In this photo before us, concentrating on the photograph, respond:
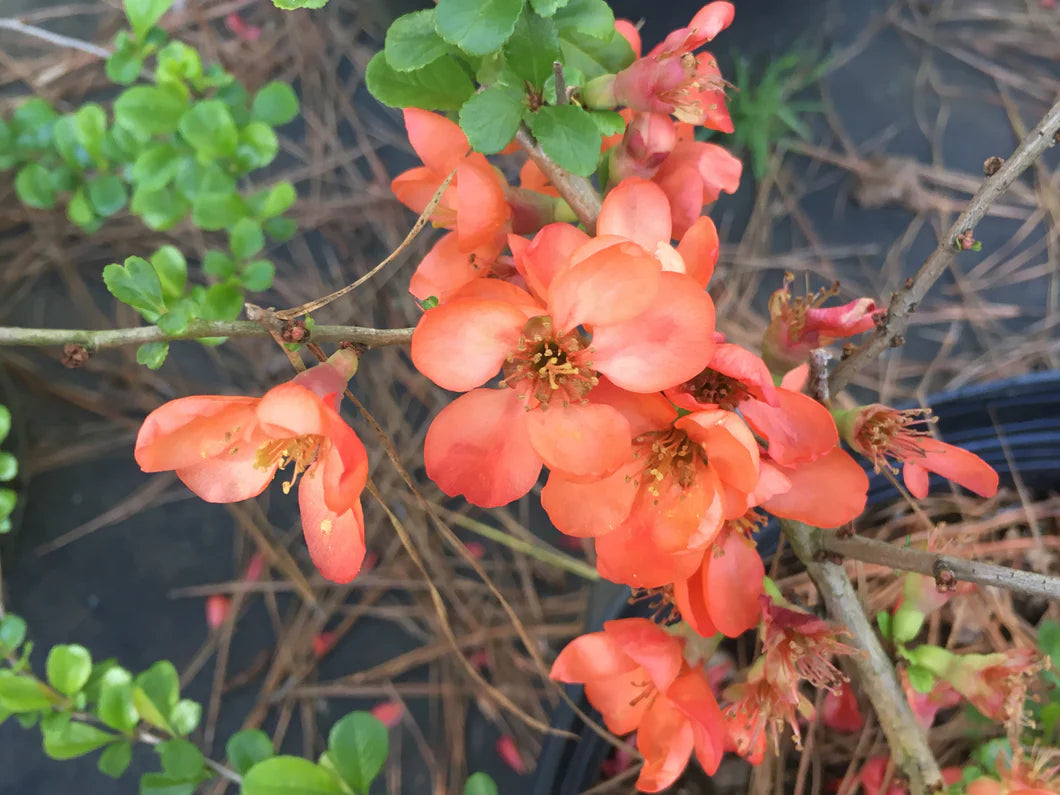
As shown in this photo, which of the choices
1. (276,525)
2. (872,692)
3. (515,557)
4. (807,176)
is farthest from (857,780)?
(807,176)

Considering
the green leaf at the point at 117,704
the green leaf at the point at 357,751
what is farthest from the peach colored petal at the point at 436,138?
the green leaf at the point at 117,704

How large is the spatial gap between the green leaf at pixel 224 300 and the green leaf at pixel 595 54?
376mm

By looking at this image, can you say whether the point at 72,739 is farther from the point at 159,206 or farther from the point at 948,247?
the point at 948,247

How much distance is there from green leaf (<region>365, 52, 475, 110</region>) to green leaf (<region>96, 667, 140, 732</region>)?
557mm

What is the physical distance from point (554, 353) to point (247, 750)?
1.59 ft

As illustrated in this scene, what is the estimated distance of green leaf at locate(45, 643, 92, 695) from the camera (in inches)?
25.7

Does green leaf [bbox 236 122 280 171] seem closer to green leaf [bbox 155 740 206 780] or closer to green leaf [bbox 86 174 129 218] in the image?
green leaf [bbox 86 174 129 218]

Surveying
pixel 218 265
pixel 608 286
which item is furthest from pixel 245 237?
pixel 608 286

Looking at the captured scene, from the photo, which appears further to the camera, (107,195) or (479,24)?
(107,195)

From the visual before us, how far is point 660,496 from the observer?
412mm

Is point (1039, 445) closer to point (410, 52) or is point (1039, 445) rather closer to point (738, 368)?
point (738, 368)

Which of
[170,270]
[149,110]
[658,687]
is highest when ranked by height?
[149,110]

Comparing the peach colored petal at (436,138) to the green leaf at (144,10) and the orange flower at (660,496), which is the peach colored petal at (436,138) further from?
the green leaf at (144,10)

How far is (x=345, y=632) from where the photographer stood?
1.11 meters
